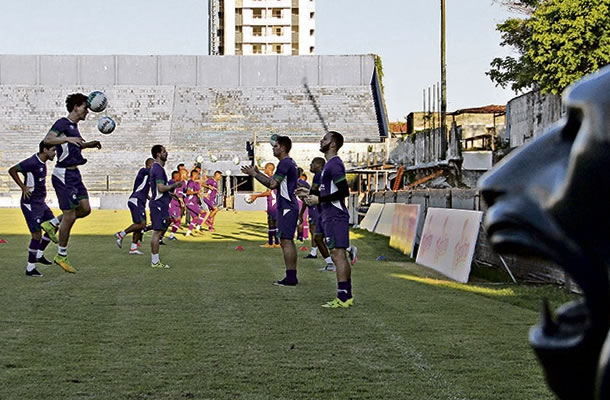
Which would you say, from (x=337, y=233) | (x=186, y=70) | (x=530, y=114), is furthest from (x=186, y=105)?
(x=337, y=233)

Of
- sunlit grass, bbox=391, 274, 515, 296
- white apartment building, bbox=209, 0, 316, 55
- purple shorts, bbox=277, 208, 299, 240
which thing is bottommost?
sunlit grass, bbox=391, 274, 515, 296

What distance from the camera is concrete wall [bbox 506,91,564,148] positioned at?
104 ft

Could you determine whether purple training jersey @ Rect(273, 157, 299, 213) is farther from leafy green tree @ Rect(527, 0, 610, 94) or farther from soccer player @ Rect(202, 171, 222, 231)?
leafy green tree @ Rect(527, 0, 610, 94)

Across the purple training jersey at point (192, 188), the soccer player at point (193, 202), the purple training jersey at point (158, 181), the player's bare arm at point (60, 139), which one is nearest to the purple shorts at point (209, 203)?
Answer: the soccer player at point (193, 202)

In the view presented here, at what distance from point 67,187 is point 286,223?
114 inches

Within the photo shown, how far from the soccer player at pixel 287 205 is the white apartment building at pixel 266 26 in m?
98.5

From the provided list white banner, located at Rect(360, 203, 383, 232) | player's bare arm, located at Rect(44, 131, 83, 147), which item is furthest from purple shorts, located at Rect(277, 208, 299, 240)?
white banner, located at Rect(360, 203, 383, 232)

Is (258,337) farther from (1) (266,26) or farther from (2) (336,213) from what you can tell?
(1) (266,26)

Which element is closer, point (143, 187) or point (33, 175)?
point (33, 175)

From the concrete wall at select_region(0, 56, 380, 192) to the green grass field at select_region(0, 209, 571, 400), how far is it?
45.6 meters

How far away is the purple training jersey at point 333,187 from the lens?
29.1 ft

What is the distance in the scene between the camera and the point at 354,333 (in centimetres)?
720

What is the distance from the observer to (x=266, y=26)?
10781 centimetres

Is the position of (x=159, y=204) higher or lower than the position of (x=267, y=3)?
lower
